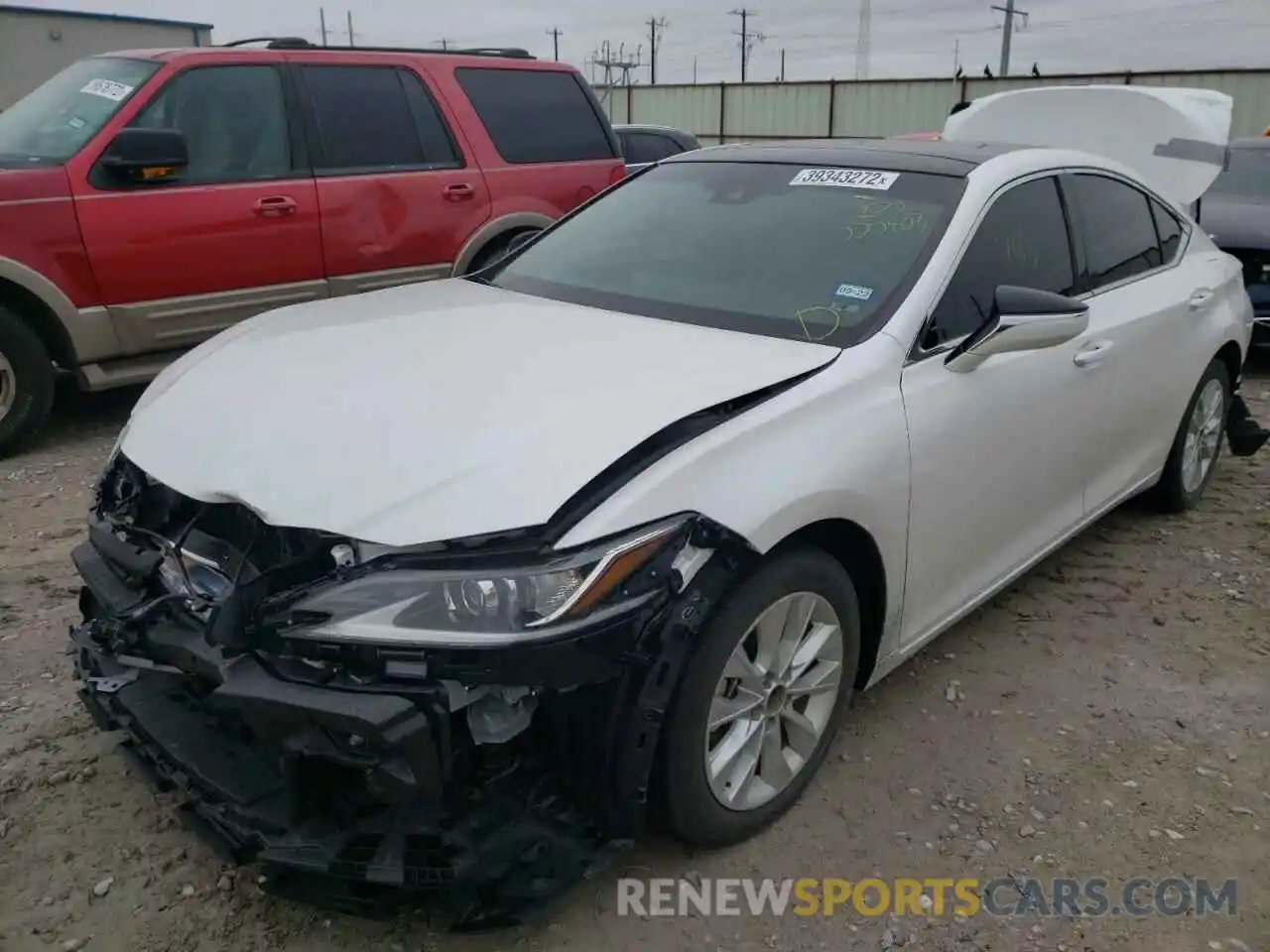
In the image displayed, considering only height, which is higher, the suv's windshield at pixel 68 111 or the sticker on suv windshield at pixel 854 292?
the suv's windshield at pixel 68 111

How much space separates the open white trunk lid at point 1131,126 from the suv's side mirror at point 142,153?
12.9 feet

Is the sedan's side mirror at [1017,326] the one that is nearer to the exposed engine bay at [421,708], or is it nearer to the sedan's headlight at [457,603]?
the exposed engine bay at [421,708]

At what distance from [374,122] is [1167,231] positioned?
4242 millimetres

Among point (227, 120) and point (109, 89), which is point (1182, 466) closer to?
point (227, 120)

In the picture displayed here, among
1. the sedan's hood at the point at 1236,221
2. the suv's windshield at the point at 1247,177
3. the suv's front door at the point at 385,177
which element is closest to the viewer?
the suv's front door at the point at 385,177

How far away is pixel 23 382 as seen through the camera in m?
5.32

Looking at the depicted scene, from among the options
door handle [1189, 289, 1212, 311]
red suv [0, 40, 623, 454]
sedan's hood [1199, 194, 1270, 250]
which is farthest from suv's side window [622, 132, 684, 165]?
door handle [1189, 289, 1212, 311]

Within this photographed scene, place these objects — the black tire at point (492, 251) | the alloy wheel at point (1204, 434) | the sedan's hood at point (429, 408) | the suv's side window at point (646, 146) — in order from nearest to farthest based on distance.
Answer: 1. the sedan's hood at point (429, 408)
2. the alloy wheel at point (1204, 434)
3. the black tire at point (492, 251)
4. the suv's side window at point (646, 146)

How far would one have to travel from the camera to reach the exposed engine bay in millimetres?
2043

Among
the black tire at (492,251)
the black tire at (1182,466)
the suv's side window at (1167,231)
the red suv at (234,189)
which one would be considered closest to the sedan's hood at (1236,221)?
the black tire at (1182,466)

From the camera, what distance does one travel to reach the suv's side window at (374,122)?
6082 millimetres

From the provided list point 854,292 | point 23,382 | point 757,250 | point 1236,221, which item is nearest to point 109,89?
point 23,382

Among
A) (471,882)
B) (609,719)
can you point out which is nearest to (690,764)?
(609,719)

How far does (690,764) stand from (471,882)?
0.54 m
